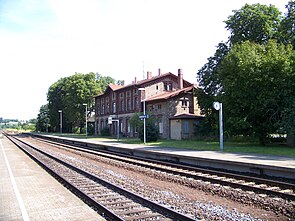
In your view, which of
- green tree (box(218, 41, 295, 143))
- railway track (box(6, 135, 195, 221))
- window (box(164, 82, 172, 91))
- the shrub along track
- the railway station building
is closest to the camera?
railway track (box(6, 135, 195, 221))

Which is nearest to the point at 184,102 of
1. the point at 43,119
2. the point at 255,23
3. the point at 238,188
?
the point at 255,23

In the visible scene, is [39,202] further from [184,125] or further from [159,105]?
[159,105]

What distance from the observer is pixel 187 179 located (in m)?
11.9

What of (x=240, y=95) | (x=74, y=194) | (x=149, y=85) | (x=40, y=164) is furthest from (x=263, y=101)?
(x=149, y=85)

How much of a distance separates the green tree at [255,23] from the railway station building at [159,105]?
9.16 meters

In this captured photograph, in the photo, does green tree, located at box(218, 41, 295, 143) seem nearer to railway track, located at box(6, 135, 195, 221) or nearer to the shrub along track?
the shrub along track

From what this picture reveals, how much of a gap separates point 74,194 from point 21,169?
6.67 metres

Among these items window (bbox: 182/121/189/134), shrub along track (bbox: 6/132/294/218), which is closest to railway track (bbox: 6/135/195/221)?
shrub along track (bbox: 6/132/294/218)

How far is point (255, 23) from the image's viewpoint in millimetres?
33000

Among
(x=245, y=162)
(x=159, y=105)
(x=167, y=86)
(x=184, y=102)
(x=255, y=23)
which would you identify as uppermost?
(x=255, y=23)

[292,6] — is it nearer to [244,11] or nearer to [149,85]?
[244,11]

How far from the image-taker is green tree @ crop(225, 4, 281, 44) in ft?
108

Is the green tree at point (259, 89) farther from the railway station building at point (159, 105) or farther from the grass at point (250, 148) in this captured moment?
the railway station building at point (159, 105)

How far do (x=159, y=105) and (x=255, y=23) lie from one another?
15846 millimetres
